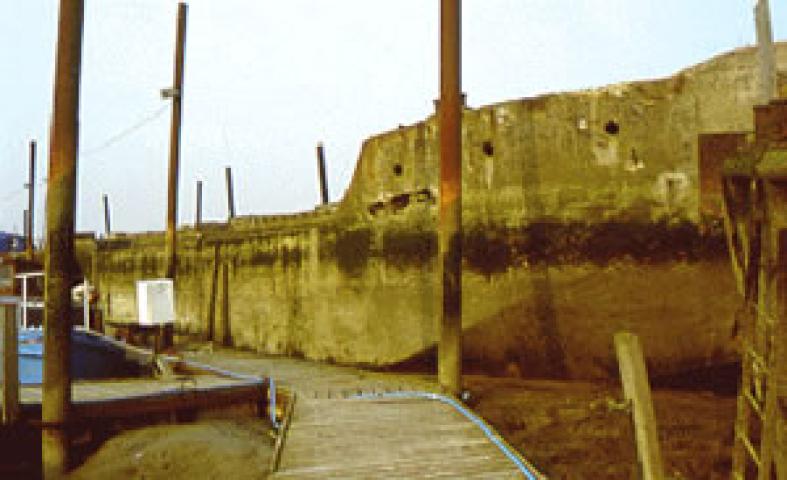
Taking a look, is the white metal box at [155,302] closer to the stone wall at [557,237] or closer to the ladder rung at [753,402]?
the stone wall at [557,237]

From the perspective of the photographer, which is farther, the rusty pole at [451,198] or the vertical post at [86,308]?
the vertical post at [86,308]

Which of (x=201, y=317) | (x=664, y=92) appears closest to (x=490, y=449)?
(x=664, y=92)

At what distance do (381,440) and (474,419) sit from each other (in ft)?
3.45

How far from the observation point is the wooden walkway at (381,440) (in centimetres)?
559

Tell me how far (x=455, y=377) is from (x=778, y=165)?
15.8 ft

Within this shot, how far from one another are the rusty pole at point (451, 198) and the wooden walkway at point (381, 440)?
0.56 metres

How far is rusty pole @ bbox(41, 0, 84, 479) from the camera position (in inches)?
278

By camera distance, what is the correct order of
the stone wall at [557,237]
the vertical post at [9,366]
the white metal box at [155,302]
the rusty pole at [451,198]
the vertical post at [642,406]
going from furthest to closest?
the white metal box at [155,302], the stone wall at [557,237], the rusty pole at [451,198], the vertical post at [9,366], the vertical post at [642,406]

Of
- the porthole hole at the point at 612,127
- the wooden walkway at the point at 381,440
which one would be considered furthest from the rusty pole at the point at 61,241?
the porthole hole at the point at 612,127

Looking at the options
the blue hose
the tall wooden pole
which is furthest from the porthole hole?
the tall wooden pole

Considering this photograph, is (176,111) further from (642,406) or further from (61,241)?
(642,406)

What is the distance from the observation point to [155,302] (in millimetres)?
11781

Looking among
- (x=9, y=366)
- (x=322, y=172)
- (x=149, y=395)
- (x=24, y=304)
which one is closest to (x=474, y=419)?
(x=149, y=395)

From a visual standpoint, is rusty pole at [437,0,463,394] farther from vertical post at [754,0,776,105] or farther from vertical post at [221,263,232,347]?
vertical post at [221,263,232,347]
